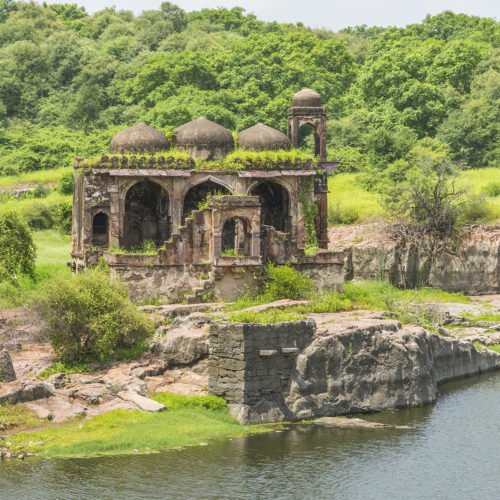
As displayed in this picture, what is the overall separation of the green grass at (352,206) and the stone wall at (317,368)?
17.2 metres

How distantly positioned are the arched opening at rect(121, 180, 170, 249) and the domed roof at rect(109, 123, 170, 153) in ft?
4.74

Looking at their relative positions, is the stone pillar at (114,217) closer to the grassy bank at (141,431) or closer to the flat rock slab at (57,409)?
the grassy bank at (141,431)

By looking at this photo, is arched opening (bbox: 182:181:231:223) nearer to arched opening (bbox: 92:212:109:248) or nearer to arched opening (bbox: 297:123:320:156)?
arched opening (bbox: 92:212:109:248)

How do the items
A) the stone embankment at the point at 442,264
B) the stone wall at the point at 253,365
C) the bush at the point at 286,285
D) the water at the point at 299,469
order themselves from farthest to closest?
the stone embankment at the point at 442,264 < the bush at the point at 286,285 < the stone wall at the point at 253,365 < the water at the point at 299,469

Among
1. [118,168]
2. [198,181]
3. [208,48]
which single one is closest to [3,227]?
[118,168]

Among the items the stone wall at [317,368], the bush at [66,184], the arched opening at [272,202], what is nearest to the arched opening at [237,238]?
the arched opening at [272,202]

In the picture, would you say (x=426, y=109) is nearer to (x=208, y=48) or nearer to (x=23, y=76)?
(x=208, y=48)

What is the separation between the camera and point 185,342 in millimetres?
24500

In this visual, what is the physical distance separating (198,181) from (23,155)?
67.7ft

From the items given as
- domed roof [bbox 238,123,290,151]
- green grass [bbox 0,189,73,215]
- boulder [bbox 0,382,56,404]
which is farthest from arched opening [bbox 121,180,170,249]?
boulder [bbox 0,382,56,404]

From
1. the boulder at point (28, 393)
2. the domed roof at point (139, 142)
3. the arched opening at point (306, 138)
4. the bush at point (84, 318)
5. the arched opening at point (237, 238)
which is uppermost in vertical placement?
the arched opening at point (306, 138)

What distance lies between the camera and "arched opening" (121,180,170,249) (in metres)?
34.7

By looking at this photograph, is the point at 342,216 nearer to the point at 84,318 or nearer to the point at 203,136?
the point at 203,136

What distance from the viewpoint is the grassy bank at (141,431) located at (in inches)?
789
